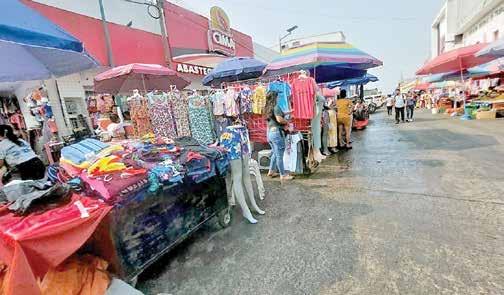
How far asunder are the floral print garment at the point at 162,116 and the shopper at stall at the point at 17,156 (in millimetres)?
2856

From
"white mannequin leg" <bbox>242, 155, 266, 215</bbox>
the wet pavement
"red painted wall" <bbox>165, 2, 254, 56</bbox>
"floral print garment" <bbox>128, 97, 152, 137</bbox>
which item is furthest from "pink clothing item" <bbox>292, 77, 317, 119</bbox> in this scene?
"red painted wall" <bbox>165, 2, 254, 56</bbox>

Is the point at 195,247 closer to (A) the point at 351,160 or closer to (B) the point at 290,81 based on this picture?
(B) the point at 290,81

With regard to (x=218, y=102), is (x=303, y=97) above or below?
below

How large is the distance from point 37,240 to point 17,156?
117 inches

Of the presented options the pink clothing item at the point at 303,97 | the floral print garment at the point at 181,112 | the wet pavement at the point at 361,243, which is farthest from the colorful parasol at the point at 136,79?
the wet pavement at the point at 361,243

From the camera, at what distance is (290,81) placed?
5617 mm

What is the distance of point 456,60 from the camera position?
1142 cm

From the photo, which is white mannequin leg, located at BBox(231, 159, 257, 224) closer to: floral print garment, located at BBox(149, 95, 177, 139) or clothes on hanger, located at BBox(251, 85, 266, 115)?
clothes on hanger, located at BBox(251, 85, 266, 115)

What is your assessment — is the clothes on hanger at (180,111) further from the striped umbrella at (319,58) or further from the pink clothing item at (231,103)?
the striped umbrella at (319,58)

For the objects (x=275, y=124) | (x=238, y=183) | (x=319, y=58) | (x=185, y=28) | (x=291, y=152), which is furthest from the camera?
(x=185, y=28)

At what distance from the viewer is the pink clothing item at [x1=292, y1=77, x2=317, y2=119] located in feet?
17.5

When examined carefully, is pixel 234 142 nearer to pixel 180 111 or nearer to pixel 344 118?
pixel 180 111

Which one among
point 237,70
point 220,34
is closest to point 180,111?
point 237,70

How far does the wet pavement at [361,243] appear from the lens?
2350 millimetres
